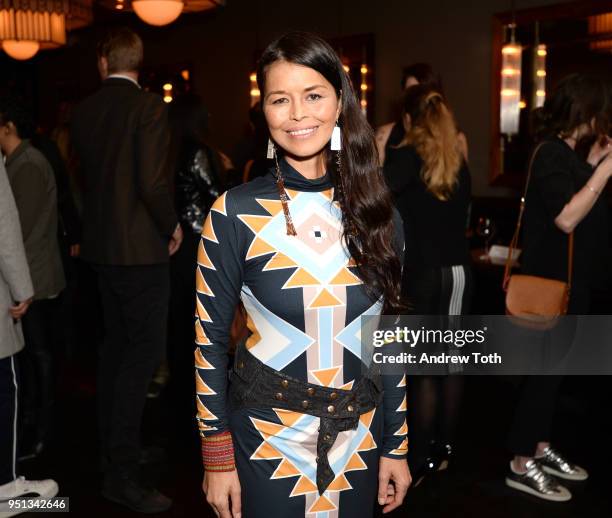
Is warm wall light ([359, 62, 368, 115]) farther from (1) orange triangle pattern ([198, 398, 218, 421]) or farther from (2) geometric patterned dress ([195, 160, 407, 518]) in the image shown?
(1) orange triangle pattern ([198, 398, 218, 421])

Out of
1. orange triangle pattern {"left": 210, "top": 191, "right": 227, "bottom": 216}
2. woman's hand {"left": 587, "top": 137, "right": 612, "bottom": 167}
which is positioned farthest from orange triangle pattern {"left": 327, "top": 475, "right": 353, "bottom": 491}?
woman's hand {"left": 587, "top": 137, "right": 612, "bottom": 167}

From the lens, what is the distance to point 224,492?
1.42 meters

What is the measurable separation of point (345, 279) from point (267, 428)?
335 mm

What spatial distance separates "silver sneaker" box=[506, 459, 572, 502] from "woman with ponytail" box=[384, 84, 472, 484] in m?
0.37

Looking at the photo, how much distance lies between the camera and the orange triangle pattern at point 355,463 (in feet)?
4.83

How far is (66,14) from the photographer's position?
5.92 meters

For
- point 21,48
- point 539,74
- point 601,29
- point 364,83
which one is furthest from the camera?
point 364,83

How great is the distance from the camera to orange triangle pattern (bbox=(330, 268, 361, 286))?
145 cm

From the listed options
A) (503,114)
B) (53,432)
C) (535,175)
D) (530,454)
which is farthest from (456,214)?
(503,114)

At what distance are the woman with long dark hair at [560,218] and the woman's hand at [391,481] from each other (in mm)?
1502

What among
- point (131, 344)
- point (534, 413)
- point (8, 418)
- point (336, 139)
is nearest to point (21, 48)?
point (131, 344)

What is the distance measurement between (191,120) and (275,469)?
2395mm

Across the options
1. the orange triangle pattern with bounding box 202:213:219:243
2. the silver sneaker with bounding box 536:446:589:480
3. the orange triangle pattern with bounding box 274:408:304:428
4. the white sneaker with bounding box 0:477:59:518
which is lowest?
the silver sneaker with bounding box 536:446:589:480

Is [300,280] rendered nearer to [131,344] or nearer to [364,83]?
[131,344]
